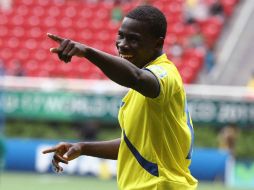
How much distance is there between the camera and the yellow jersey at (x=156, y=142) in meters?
4.90

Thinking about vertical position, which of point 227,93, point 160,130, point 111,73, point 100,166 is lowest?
point 100,166

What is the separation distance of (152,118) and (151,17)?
584 mm

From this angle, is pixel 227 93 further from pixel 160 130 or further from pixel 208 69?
pixel 160 130

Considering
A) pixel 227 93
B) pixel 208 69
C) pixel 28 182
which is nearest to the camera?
pixel 28 182

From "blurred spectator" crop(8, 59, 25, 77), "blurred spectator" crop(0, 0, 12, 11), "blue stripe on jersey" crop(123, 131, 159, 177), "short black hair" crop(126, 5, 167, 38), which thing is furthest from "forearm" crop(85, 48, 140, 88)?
"blurred spectator" crop(0, 0, 12, 11)

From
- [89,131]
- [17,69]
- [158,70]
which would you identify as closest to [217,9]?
[17,69]

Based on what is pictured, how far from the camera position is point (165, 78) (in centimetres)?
468

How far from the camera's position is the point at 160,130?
4.93m

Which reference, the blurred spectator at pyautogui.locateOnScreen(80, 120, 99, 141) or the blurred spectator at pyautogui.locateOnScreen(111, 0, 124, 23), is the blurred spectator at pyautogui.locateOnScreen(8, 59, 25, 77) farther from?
the blurred spectator at pyautogui.locateOnScreen(80, 120, 99, 141)

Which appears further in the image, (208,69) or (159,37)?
(208,69)

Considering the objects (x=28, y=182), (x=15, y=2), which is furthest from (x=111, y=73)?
(x=15, y=2)

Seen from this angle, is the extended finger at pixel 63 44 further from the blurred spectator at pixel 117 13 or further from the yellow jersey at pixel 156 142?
the blurred spectator at pixel 117 13

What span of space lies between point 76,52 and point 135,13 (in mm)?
795

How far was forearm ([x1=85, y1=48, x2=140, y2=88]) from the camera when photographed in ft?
14.0
